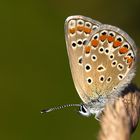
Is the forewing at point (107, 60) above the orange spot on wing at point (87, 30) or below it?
below

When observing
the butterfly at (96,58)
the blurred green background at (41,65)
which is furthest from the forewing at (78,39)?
the blurred green background at (41,65)

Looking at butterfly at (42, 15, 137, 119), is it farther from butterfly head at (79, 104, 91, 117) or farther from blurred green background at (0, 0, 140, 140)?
blurred green background at (0, 0, 140, 140)

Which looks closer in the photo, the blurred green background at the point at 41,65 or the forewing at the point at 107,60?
the forewing at the point at 107,60

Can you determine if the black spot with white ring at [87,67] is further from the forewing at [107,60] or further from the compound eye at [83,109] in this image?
the compound eye at [83,109]

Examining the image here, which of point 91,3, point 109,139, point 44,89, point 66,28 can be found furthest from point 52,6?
point 109,139

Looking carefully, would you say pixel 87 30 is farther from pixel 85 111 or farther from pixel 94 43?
pixel 85 111

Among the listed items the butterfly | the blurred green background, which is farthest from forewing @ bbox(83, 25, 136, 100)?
the blurred green background

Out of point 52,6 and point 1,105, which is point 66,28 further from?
point 52,6
